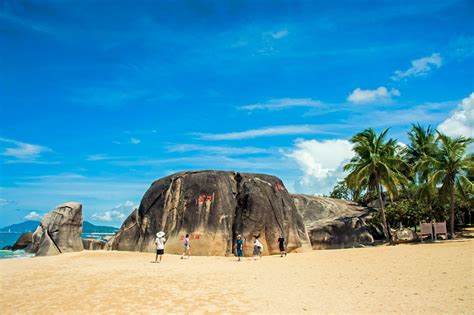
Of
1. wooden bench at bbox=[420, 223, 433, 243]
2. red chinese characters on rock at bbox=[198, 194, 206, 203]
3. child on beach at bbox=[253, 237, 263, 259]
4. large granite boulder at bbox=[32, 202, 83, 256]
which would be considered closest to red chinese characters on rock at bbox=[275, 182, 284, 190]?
red chinese characters on rock at bbox=[198, 194, 206, 203]

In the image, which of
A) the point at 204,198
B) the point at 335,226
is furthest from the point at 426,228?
the point at 204,198

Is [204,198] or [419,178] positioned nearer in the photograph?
[204,198]

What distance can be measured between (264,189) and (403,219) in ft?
48.8

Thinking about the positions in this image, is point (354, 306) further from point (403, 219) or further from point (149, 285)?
point (403, 219)

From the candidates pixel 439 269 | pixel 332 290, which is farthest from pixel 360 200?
pixel 332 290

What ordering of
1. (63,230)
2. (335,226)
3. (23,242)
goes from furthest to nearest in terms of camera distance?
(23,242)
(335,226)
(63,230)

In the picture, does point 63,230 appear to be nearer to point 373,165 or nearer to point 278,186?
point 278,186

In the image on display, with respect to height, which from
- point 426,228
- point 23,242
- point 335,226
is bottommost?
point 23,242

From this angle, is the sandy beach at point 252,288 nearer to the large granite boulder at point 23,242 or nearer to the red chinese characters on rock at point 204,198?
the red chinese characters on rock at point 204,198

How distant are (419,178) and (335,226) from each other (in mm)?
9105

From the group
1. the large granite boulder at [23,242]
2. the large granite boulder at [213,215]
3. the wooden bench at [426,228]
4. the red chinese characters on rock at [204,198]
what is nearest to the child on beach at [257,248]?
the large granite boulder at [213,215]

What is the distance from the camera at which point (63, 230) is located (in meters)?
25.5

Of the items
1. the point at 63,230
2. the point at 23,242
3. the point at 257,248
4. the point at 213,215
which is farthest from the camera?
the point at 23,242

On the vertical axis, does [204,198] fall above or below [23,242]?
above
